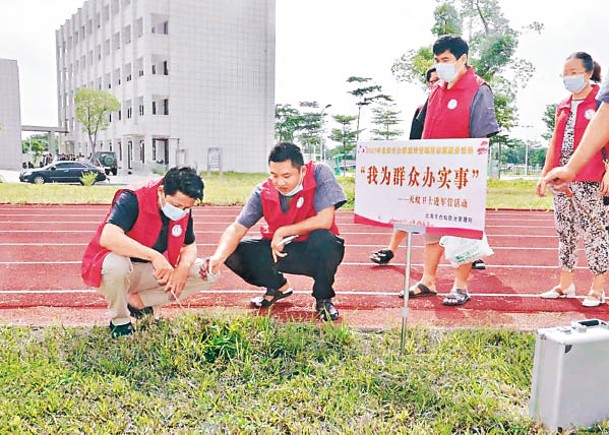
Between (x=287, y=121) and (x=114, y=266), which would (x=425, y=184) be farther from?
(x=287, y=121)

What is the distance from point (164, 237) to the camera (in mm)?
3330

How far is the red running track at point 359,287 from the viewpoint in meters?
3.89

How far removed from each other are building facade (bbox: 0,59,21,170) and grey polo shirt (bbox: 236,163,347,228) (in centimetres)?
4521

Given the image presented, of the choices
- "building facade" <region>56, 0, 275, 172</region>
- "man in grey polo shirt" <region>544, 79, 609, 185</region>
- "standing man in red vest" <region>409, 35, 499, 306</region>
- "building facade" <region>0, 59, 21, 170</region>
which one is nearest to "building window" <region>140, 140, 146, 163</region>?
"building facade" <region>56, 0, 275, 172</region>

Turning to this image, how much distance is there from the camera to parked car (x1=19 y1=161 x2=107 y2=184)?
22.7 m

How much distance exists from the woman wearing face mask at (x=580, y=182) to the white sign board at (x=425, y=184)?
134 cm

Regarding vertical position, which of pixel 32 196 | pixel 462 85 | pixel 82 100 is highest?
pixel 82 100

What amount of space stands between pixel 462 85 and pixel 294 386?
7.79 ft

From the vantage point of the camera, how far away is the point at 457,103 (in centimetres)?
396

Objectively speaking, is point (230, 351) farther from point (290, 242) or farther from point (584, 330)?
point (584, 330)

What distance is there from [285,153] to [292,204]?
36 centimetres

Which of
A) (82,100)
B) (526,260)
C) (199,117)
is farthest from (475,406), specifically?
(82,100)

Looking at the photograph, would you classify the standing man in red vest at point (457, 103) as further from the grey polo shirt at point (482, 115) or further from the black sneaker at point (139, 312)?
the black sneaker at point (139, 312)

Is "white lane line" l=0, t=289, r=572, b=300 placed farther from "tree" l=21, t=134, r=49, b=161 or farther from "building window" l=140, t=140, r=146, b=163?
"tree" l=21, t=134, r=49, b=161
